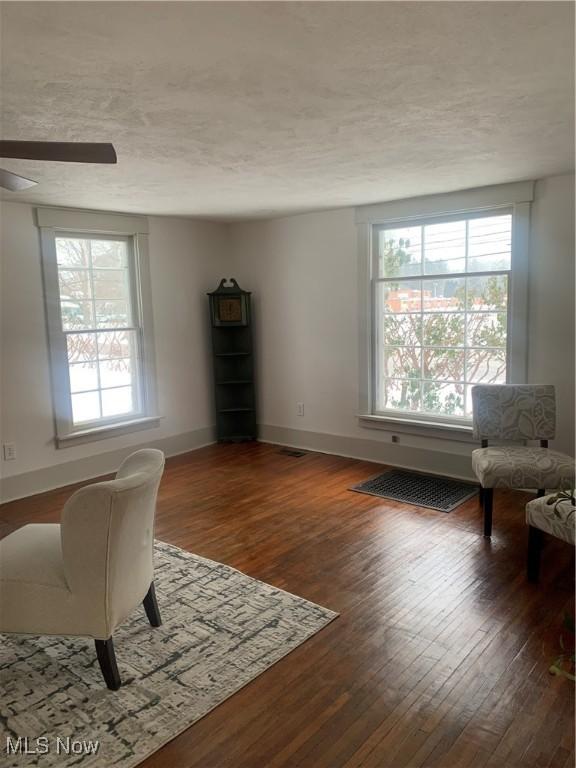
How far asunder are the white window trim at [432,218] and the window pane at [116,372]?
215 cm

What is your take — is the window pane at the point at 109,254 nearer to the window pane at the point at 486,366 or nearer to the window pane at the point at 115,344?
the window pane at the point at 115,344

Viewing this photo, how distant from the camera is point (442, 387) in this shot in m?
4.65

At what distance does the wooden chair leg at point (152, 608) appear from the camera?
2521 millimetres

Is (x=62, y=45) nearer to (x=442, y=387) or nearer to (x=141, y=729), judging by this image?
(x=141, y=729)

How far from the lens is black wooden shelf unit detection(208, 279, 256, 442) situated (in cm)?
562

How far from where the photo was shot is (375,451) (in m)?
5.02

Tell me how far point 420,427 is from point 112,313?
2.88m

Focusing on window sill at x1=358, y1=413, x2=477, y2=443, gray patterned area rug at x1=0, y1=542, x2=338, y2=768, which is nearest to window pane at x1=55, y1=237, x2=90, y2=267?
window sill at x1=358, y1=413, x2=477, y2=443

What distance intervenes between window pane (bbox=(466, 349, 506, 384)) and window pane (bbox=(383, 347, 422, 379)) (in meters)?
0.46

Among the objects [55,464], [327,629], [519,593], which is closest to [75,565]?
[327,629]

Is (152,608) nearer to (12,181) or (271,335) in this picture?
(12,181)

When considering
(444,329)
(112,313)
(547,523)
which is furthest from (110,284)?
(547,523)

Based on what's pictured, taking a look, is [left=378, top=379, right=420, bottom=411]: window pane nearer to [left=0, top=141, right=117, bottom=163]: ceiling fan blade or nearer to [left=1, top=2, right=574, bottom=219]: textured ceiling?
[left=1, top=2, right=574, bottom=219]: textured ceiling

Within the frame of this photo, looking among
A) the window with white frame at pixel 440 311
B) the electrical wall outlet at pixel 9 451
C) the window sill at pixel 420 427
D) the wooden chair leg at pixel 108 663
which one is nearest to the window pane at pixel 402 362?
the window with white frame at pixel 440 311
